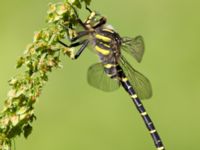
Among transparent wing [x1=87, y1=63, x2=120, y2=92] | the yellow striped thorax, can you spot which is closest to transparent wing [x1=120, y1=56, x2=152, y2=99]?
transparent wing [x1=87, y1=63, x2=120, y2=92]

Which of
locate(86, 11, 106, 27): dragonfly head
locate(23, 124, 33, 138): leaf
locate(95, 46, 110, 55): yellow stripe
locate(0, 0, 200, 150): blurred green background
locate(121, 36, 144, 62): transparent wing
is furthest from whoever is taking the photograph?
locate(0, 0, 200, 150): blurred green background

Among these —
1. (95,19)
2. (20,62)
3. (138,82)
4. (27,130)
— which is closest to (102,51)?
(95,19)

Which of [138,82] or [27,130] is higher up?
[138,82]

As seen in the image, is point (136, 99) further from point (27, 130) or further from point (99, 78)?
point (27, 130)

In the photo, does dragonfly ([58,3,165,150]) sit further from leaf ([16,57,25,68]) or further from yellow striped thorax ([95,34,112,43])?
leaf ([16,57,25,68])

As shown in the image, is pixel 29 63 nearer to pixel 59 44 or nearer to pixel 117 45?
pixel 59 44

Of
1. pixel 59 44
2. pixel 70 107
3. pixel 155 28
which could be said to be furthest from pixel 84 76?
pixel 59 44

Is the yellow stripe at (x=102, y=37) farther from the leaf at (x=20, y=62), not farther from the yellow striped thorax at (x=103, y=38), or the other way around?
the leaf at (x=20, y=62)

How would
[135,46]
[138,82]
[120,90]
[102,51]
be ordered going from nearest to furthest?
[102,51] → [135,46] → [138,82] → [120,90]
